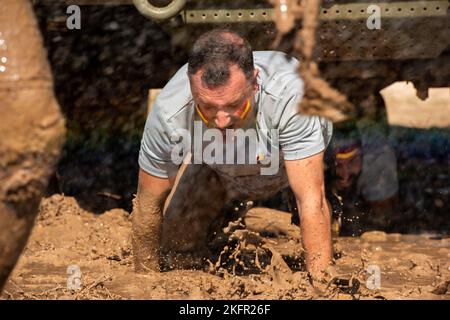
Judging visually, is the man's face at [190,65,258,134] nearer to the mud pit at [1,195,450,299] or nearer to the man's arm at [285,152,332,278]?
the man's arm at [285,152,332,278]

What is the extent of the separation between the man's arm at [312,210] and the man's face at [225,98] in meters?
0.36

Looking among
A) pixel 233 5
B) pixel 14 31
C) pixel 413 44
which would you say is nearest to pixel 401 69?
pixel 413 44

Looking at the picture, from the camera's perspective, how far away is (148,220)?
5715mm

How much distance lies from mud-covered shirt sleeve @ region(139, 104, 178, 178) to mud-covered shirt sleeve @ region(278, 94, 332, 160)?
566mm

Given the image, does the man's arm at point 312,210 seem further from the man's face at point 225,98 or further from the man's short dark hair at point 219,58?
the man's short dark hair at point 219,58

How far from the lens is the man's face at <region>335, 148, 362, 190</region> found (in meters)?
7.08

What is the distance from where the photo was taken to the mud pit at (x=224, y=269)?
5.23 meters

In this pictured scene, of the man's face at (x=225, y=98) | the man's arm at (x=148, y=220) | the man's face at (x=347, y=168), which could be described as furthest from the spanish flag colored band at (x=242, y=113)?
the man's face at (x=347, y=168)

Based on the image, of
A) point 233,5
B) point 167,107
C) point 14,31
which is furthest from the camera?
point 233,5

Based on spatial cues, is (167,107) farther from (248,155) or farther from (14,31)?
(14,31)

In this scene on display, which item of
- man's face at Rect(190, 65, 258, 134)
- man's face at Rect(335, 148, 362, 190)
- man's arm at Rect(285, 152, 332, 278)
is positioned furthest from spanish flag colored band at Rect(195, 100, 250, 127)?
man's face at Rect(335, 148, 362, 190)

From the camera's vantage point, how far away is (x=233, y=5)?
5.95m
